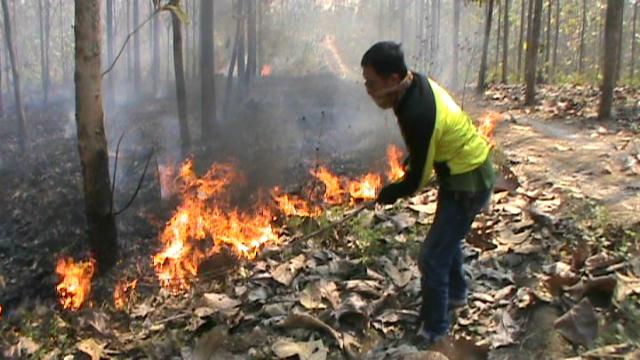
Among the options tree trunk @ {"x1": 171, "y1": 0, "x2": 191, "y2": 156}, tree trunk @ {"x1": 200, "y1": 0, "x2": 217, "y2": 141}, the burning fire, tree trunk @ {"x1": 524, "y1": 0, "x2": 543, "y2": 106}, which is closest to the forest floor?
the burning fire

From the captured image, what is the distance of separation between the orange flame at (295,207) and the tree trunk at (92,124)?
91.0 inches

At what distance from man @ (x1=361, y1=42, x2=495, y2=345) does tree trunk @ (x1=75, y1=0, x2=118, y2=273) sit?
452cm

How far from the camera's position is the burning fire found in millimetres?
6934

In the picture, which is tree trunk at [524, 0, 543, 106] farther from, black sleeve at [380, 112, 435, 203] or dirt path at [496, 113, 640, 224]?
black sleeve at [380, 112, 435, 203]

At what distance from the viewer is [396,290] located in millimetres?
4969

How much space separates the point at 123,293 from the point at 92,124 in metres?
2.09

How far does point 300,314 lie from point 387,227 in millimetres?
2177

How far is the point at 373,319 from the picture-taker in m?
4.56

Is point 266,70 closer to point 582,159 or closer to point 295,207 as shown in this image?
point 295,207

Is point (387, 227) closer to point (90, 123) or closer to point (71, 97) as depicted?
point (90, 123)

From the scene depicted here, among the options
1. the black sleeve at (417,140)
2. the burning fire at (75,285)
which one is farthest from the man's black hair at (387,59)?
the burning fire at (75,285)

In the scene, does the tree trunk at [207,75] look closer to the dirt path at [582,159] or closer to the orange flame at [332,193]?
the orange flame at [332,193]

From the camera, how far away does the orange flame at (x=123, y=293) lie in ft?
21.1

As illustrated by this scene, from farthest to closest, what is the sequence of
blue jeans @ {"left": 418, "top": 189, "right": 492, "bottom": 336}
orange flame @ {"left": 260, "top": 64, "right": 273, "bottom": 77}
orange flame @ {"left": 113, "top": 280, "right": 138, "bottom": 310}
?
orange flame @ {"left": 260, "top": 64, "right": 273, "bottom": 77}, orange flame @ {"left": 113, "top": 280, "right": 138, "bottom": 310}, blue jeans @ {"left": 418, "top": 189, "right": 492, "bottom": 336}
